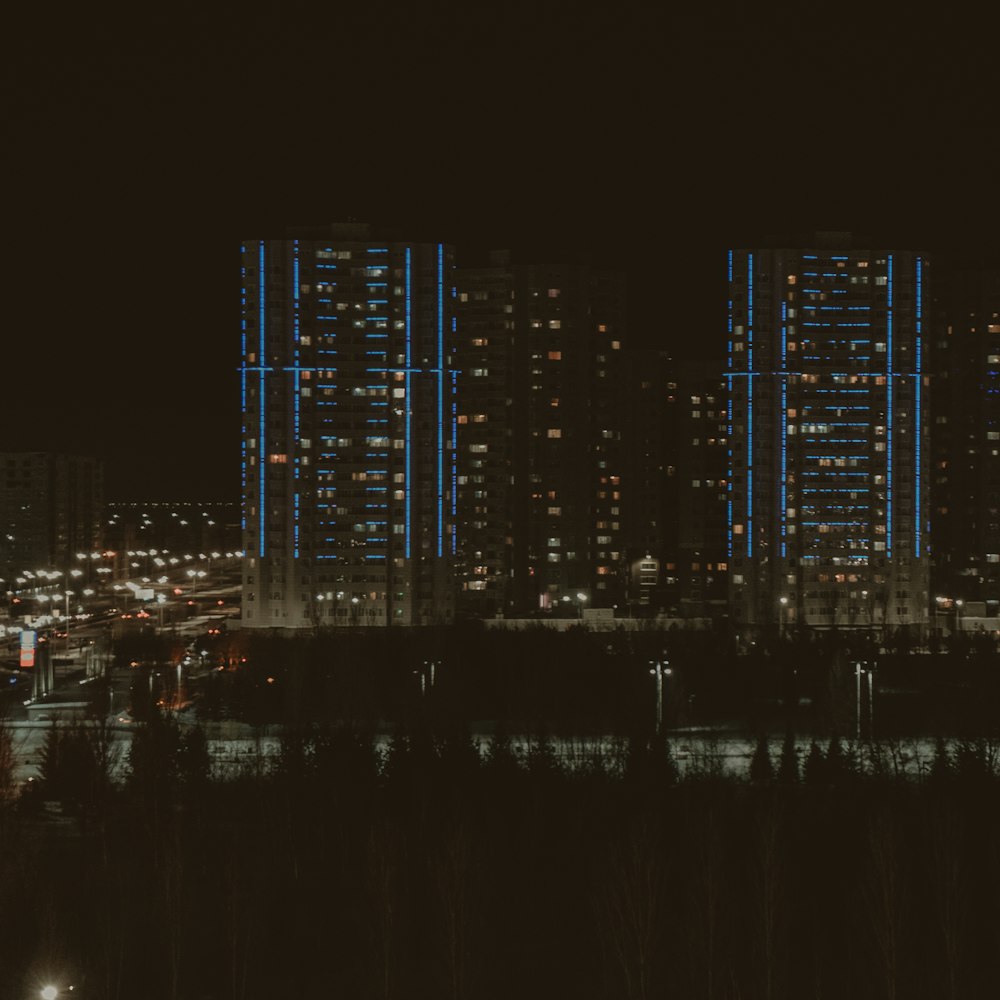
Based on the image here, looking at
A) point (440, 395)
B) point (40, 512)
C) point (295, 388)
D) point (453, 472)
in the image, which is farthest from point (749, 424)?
point (40, 512)

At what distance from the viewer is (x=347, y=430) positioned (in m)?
28.4

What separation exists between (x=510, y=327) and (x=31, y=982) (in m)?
22.8

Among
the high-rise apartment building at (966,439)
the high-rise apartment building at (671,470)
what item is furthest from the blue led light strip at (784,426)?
the high-rise apartment building at (671,470)

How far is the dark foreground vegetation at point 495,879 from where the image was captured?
10.2m

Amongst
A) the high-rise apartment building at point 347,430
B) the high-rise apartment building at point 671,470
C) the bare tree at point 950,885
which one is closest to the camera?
the bare tree at point 950,885

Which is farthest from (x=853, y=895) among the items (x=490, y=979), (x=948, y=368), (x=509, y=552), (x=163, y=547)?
(x=163, y=547)

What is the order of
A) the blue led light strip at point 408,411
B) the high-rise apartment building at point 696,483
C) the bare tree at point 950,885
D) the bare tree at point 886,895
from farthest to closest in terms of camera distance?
the high-rise apartment building at point 696,483 < the blue led light strip at point 408,411 < the bare tree at point 950,885 < the bare tree at point 886,895

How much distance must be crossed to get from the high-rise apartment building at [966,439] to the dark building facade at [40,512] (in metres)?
19.8

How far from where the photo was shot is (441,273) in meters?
28.3

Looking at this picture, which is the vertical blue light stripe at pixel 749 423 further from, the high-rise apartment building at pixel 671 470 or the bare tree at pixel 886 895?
the bare tree at pixel 886 895

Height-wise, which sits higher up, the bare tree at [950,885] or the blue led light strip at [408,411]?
the blue led light strip at [408,411]

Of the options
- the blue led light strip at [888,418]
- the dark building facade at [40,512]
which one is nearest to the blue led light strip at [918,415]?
the blue led light strip at [888,418]

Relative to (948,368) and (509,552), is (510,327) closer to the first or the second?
(509,552)

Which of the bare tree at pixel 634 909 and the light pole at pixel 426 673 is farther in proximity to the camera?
the light pole at pixel 426 673
